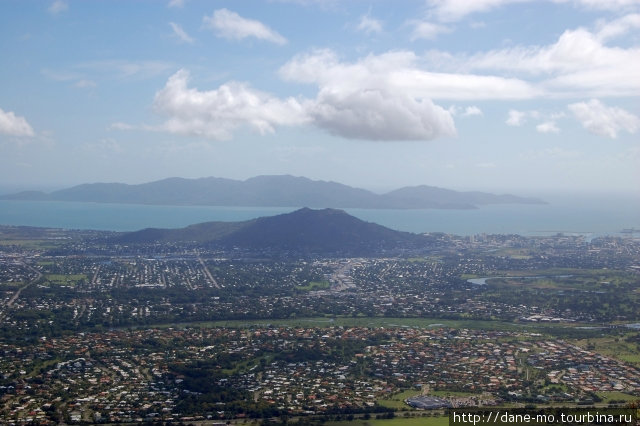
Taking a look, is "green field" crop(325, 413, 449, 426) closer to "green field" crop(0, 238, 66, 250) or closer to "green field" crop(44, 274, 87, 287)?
"green field" crop(44, 274, 87, 287)

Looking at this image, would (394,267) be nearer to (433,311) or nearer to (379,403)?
(433,311)

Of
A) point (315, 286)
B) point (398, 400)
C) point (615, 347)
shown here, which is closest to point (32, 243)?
point (315, 286)

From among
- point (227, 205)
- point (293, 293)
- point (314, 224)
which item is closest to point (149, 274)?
point (293, 293)

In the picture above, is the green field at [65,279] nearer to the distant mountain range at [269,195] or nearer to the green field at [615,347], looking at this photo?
the green field at [615,347]

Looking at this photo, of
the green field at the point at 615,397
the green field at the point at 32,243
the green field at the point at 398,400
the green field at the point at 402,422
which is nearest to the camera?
Answer: the green field at the point at 402,422

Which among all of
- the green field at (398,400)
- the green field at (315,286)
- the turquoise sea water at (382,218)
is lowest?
the green field at (398,400)

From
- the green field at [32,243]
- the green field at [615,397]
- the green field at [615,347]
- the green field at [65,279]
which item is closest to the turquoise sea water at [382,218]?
the green field at [32,243]

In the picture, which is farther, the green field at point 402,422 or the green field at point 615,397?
the green field at point 615,397
